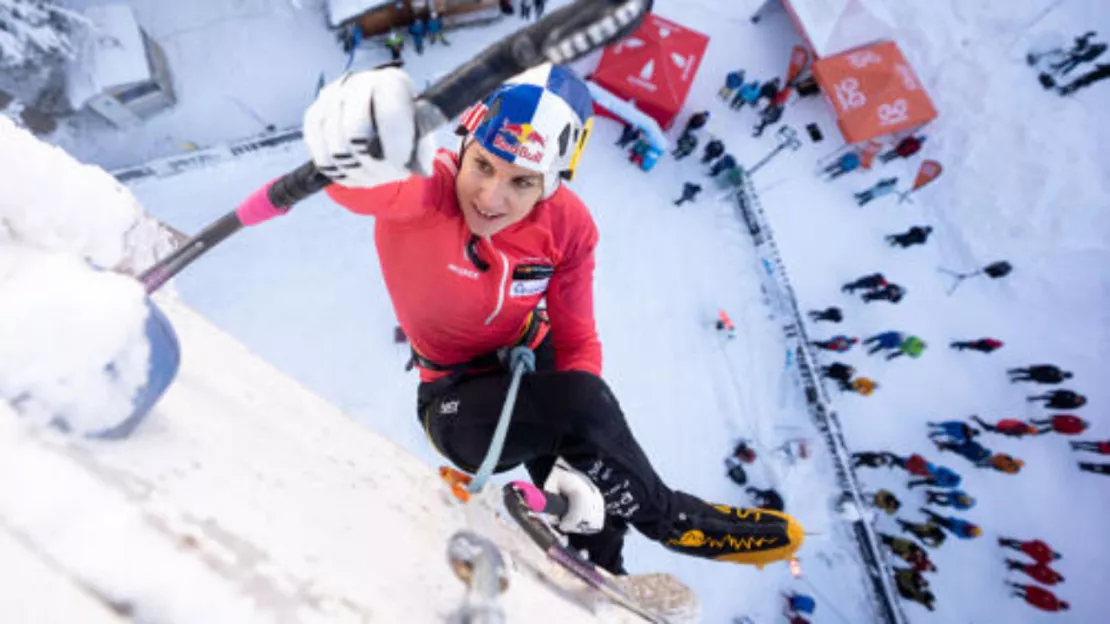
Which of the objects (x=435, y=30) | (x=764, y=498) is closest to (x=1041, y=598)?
(x=764, y=498)

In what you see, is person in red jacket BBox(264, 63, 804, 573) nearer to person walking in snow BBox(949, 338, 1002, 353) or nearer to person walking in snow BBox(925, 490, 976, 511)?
person walking in snow BBox(925, 490, 976, 511)

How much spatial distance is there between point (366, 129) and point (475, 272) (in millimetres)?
1361

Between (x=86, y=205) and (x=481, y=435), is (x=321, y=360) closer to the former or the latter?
(x=481, y=435)

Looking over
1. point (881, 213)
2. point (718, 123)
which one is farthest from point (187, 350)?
point (881, 213)

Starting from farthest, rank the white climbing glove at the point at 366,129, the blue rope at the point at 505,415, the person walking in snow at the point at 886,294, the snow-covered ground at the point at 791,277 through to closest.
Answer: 1. the person walking in snow at the point at 886,294
2. the snow-covered ground at the point at 791,277
3. the blue rope at the point at 505,415
4. the white climbing glove at the point at 366,129

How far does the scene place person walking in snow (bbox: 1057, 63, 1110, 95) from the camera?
10.8 metres

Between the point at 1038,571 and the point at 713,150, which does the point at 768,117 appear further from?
the point at 1038,571

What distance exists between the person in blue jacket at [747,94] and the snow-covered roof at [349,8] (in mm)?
6117

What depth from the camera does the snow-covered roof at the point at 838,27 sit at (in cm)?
988

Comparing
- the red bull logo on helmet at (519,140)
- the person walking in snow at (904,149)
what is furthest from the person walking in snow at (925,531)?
the red bull logo on helmet at (519,140)

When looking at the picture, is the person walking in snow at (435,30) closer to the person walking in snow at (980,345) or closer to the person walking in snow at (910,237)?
the person walking in snow at (910,237)

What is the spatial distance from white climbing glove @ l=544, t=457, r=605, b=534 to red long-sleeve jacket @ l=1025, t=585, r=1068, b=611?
8.96 metres

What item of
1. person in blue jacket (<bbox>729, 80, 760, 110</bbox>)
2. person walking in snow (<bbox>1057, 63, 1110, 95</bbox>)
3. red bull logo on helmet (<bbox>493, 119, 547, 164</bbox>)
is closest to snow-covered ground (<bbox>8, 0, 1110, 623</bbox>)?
person in blue jacket (<bbox>729, 80, 760, 110</bbox>)

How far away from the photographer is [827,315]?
8.77 m
